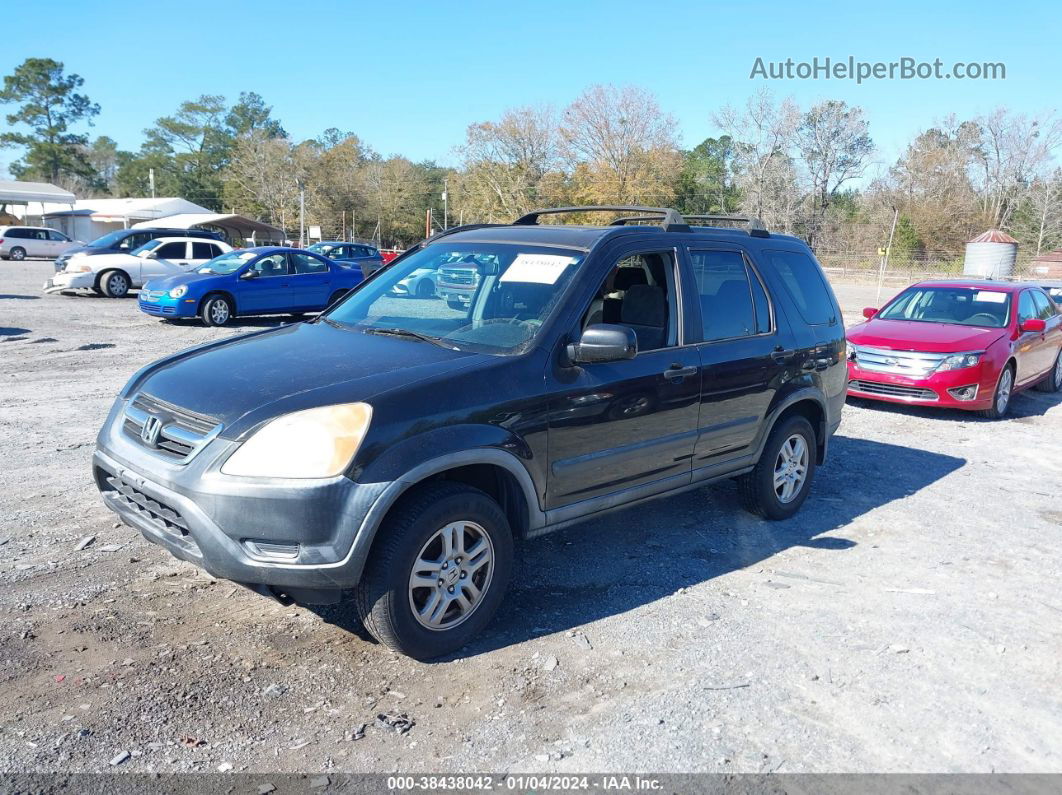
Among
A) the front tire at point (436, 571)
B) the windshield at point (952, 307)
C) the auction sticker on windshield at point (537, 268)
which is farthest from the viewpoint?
the windshield at point (952, 307)

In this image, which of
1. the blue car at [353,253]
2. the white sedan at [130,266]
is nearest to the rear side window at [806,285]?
the white sedan at [130,266]

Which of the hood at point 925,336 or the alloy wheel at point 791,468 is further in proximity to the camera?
the hood at point 925,336

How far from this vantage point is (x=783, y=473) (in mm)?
5754

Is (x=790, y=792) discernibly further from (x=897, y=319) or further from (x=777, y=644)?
(x=897, y=319)

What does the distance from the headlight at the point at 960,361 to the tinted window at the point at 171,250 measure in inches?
736

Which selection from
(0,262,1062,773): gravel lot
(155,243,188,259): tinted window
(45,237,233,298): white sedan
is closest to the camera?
(0,262,1062,773): gravel lot

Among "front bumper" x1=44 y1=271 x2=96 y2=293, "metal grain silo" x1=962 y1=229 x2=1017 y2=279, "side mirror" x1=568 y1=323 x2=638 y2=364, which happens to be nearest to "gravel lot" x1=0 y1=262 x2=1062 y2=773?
"side mirror" x1=568 y1=323 x2=638 y2=364

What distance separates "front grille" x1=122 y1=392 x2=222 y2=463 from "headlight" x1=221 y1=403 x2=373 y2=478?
0.21 metres

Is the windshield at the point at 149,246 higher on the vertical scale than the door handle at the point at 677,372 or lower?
higher

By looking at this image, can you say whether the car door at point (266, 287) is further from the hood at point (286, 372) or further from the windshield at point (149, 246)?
the hood at point (286, 372)

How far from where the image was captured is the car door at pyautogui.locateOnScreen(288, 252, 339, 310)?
16734 mm

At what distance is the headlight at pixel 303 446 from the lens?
10.8 ft

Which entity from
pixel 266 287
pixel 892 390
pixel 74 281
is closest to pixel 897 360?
pixel 892 390

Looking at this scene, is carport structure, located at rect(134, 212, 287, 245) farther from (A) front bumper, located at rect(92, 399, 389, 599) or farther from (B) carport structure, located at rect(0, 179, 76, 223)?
(A) front bumper, located at rect(92, 399, 389, 599)
